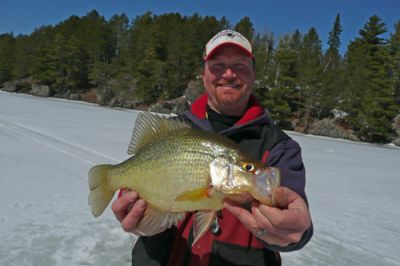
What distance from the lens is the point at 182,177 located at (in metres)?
1.49

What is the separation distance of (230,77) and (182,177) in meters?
0.79

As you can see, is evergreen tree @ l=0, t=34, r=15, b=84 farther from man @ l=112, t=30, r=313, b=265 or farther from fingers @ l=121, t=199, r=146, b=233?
fingers @ l=121, t=199, r=146, b=233

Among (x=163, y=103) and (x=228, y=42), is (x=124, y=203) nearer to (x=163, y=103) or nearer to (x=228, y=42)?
(x=228, y=42)

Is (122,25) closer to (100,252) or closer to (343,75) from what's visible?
(343,75)

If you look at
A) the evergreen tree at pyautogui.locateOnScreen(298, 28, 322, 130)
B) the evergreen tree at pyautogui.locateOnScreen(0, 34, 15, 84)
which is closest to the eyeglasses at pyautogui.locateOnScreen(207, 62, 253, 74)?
the evergreen tree at pyautogui.locateOnScreen(298, 28, 322, 130)

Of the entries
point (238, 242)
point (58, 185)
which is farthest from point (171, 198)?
point (58, 185)

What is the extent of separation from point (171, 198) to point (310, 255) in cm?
237

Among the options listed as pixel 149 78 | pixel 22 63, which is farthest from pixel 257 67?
pixel 22 63

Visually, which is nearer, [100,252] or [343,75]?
[100,252]

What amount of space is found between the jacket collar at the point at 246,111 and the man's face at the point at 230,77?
0.07 meters

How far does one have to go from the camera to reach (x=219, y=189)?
1.42m

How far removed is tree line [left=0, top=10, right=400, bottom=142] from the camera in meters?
23.1

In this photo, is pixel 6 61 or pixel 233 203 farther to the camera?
pixel 6 61

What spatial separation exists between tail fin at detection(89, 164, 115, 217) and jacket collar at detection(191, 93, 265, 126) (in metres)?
0.70
